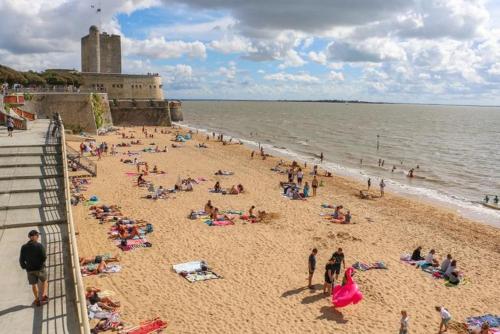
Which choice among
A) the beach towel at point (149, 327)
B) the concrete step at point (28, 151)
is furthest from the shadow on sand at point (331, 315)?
the concrete step at point (28, 151)

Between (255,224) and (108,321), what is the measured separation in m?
9.26

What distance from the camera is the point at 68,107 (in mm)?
40281

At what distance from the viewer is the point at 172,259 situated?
14.0 m

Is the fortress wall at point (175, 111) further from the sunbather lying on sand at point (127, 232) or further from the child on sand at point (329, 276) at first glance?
the child on sand at point (329, 276)

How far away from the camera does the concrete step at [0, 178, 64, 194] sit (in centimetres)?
1025

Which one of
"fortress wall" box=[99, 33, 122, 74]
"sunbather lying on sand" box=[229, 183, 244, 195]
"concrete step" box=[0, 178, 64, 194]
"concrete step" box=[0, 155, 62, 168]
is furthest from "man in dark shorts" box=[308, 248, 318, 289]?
"fortress wall" box=[99, 33, 122, 74]

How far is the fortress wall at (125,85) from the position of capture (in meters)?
61.0

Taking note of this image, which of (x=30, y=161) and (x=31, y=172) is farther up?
(x=30, y=161)

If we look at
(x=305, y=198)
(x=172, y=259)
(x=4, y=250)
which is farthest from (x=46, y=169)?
(x=305, y=198)

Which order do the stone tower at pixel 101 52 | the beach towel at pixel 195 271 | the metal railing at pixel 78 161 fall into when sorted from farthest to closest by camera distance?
1. the stone tower at pixel 101 52
2. the metal railing at pixel 78 161
3. the beach towel at pixel 195 271

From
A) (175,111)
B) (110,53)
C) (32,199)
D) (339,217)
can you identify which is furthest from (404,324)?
(175,111)

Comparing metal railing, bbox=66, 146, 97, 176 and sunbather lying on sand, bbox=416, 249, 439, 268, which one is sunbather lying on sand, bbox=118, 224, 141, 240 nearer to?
metal railing, bbox=66, 146, 97, 176

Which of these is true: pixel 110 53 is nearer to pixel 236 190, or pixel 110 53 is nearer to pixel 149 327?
pixel 236 190

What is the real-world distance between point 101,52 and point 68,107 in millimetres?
30332
